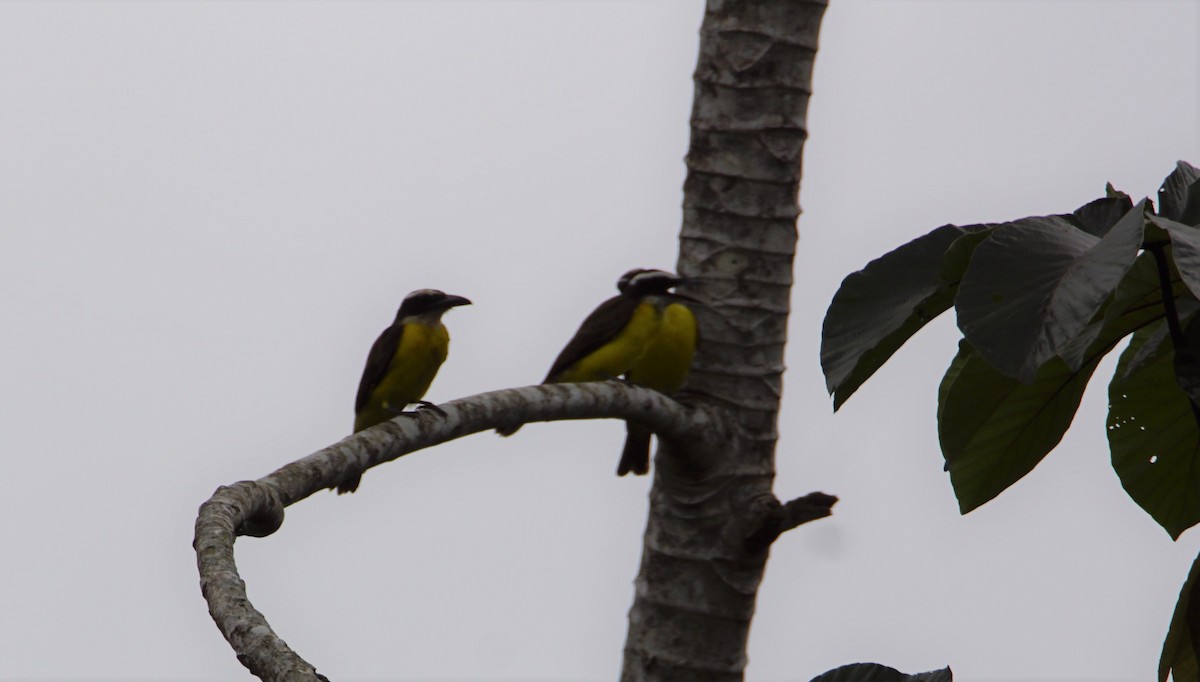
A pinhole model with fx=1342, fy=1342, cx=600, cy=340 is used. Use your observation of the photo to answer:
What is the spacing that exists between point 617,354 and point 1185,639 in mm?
4205

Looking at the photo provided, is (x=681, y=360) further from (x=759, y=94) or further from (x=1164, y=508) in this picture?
(x=1164, y=508)

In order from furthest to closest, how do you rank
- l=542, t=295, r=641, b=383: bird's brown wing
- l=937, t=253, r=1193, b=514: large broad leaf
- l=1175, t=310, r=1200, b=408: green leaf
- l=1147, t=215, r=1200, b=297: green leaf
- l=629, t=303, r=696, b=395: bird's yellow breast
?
l=542, t=295, r=641, b=383: bird's brown wing
l=629, t=303, r=696, b=395: bird's yellow breast
l=937, t=253, r=1193, b=514: large broad leaf
l=1175, t=310, r=1200, b=408: green leaf
l=1147, t=215, r=1200, b=297: green leaf

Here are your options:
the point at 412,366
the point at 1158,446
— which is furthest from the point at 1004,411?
the point at 412,366

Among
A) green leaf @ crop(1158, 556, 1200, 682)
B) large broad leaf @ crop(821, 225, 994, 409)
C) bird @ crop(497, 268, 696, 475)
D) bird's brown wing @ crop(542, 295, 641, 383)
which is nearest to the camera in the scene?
large broad leaf @ crop(821, 225, 994, 409)

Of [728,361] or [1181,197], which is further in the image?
[728,361]

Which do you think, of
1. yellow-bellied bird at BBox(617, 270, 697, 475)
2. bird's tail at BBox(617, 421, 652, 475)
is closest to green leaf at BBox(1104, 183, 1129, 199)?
yellow-bellied bird at BBox(617, 270, 697, 475)

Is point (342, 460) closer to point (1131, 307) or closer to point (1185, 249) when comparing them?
point (1131, 307)

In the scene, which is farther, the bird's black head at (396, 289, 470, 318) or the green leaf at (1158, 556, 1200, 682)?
the bird's black head at (396, 289, 470, 318)

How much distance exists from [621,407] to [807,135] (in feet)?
4.32

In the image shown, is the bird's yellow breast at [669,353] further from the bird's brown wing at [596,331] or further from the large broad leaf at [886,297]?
the large broad leaf at [886,297]

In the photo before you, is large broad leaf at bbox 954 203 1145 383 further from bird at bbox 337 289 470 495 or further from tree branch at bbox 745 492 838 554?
bird at bbox 337 289 470 495

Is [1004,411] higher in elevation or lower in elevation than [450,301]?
lower

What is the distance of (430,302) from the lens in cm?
562

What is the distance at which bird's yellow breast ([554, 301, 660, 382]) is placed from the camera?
5910 mm
